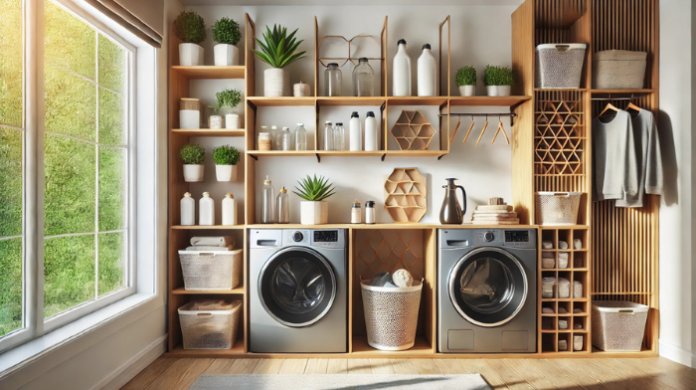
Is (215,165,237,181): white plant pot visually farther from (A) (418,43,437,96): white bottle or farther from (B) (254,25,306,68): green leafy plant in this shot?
(A) (418,43,437,96): white bottle

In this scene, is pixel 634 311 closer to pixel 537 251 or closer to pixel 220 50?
pixel 537 251

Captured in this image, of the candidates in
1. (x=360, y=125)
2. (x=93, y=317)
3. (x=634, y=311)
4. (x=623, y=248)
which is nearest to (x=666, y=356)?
(x=634, y=311)

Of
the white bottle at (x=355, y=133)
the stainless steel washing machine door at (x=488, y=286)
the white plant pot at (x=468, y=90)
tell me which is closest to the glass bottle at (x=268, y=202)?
the white bottle at (x=355, y=133)

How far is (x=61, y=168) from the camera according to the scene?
2.21 m

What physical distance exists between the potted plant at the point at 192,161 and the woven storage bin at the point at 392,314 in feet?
4.49

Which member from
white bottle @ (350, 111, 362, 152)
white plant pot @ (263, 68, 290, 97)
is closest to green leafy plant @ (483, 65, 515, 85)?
white bottle @ (350, 111, 362, 152)

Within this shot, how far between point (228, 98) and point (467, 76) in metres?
1.66

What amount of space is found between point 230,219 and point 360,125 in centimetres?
110

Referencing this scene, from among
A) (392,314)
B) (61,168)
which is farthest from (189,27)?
(392,314)

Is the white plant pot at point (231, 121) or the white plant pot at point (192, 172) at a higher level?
the white plant pot at point (231, 121)

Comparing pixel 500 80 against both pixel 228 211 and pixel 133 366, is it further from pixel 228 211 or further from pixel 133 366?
pixel 133 366

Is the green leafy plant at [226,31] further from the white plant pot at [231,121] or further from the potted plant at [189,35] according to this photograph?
the white plant pot at [231,121]

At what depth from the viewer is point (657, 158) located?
9.59 feet

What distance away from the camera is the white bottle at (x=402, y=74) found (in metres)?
3.20
